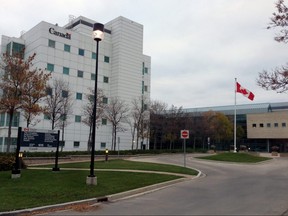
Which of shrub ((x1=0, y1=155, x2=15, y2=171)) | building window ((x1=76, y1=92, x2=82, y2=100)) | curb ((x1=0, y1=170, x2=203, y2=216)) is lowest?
curb ((x1=0, y1=170, x2=203, y2=216))

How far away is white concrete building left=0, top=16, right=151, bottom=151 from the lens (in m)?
55.5

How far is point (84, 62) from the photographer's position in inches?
2399

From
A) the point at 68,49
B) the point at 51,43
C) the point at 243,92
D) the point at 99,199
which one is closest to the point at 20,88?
the point at 99,199

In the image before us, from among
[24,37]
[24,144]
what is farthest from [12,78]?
[24,37]

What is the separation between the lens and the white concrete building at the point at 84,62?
182 feet

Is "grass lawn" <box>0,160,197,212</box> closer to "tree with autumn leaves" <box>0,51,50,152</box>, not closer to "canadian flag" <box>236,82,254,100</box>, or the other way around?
"tree with autumn leaves" <box>0,51,50,152</box>

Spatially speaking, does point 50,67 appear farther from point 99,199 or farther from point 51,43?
point 99,199

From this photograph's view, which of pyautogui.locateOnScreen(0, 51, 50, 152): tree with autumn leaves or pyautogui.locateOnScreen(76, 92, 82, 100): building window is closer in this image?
pyautogui.locateOnScreen(0, 51, 50, 152): tree with autumn leaves

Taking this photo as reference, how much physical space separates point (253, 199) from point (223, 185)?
12.8 ft

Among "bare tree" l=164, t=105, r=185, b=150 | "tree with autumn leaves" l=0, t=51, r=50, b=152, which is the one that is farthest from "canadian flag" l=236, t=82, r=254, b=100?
"tree with autumn leaves" l=0, t=51, r=50, b=152

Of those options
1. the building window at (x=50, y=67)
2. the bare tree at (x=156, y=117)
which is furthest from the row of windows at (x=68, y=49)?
the bare tree at (x=156, y=117)

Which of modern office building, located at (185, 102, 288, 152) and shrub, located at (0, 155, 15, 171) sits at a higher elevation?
modern office building, located at (185, 102, 288, 152)

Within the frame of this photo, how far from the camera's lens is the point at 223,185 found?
619 inches

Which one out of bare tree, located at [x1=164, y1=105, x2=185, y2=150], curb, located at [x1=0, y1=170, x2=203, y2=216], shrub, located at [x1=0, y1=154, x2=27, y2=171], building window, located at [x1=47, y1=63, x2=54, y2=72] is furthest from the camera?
bare tree, located at [x1=164, y1=105, x2=185, y2=150]
